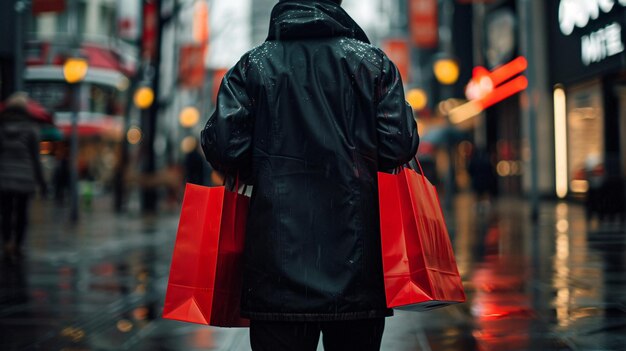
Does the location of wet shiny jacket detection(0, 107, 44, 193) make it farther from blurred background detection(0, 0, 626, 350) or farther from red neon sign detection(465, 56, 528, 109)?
red neon sign detection(465, 56, 528, 109)

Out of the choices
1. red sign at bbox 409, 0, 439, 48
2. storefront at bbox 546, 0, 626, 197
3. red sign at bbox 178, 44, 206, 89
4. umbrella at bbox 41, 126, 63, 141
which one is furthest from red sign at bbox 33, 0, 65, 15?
red sign at bbox 178, 44, 206, 89

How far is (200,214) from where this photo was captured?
303 cm

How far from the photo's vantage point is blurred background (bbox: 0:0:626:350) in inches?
244

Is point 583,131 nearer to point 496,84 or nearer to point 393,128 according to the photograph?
point 496,84

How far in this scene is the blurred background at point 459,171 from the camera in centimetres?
621

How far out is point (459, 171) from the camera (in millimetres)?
49062

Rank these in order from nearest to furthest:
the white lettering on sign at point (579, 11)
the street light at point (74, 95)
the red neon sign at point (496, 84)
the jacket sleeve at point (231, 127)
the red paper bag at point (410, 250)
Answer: the red paper bag at point (410, 250)
the jacket sleeve at point (231, 127)
the white lettering on sign at point (579, 11)
the street light at point (74, 95)
the red neon sign at point (496, 84)

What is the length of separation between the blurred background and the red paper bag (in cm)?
234

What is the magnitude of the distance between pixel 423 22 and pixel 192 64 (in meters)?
9.58

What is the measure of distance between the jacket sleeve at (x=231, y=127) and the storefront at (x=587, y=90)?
1581cm

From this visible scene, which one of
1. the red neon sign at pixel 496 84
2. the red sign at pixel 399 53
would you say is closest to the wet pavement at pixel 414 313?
the red neon sign at pixel 496 84

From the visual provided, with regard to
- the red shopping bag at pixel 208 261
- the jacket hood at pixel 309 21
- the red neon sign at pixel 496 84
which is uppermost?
the red neon sign at pixel 496 84

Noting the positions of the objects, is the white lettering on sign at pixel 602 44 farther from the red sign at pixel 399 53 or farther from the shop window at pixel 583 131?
the red sign at pixel 399 53

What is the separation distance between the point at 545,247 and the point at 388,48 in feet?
87.4
